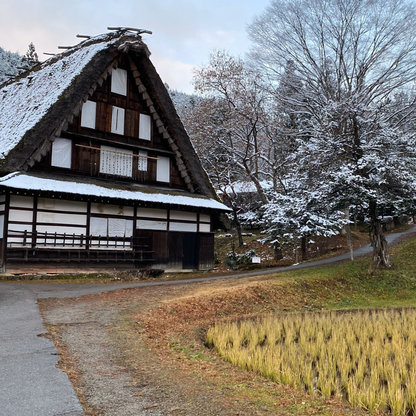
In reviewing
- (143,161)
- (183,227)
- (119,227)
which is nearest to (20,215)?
(119,227)

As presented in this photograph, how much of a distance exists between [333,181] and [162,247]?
8.72 metres

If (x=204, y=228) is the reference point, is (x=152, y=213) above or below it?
above

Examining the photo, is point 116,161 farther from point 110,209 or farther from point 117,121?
point 110,209

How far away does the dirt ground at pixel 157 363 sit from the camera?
4250 mm

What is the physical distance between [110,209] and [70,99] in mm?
4820

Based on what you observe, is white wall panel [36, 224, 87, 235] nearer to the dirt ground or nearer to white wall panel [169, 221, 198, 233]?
white wall panel [169, 221, 198, 233]

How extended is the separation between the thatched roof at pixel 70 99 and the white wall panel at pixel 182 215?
1470 millimetres

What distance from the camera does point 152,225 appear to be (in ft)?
65.2

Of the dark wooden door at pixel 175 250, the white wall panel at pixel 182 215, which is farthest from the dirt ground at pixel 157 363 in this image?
the white wall panel at pixel 182 215

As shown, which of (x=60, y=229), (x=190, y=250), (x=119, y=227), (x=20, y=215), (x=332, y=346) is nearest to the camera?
(x=332, y=346)

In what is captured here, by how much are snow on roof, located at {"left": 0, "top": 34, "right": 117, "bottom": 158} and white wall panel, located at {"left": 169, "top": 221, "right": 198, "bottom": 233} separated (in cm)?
761

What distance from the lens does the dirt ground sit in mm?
4250

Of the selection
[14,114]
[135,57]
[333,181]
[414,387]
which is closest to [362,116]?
[333,181]

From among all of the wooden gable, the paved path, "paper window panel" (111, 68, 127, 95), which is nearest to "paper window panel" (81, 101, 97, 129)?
the wooden gable
